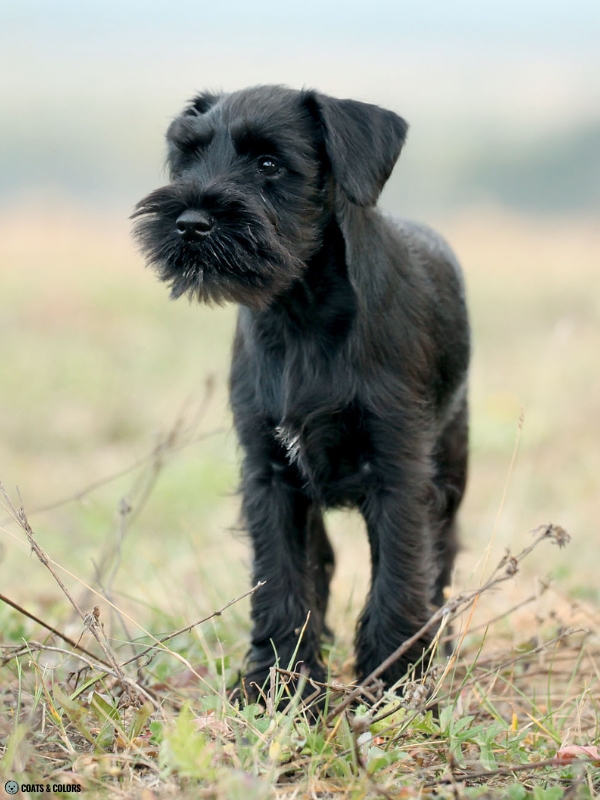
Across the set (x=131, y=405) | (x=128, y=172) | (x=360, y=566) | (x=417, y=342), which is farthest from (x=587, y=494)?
(x=128, y=172)

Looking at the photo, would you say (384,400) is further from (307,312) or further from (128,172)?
(128,172)

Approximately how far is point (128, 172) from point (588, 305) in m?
10.0

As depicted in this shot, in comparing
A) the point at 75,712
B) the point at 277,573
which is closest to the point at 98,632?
the point at 75,712

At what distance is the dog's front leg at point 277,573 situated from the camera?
354 centimetres

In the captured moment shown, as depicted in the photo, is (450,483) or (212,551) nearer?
(450,483)

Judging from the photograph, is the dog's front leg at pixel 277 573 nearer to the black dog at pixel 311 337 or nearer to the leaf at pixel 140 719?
the black dog at pixel 311 337

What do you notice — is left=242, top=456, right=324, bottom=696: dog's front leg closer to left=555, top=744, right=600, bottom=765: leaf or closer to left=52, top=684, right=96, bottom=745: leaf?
left=52, top=684, right=96, bottom=745: leaf

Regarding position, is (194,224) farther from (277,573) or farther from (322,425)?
(277,573)

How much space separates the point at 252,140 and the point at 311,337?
73cm

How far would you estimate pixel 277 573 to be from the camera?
3.58 metres

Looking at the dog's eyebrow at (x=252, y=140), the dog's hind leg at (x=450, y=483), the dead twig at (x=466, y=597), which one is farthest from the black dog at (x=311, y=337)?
the dead twig at (x=466, y=597)

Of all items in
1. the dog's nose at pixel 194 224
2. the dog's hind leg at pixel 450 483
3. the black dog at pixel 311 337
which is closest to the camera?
the dog's nose at pixel 194 224

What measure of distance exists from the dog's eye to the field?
3.77ft

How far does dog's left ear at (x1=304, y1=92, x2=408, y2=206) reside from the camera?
343 cm
